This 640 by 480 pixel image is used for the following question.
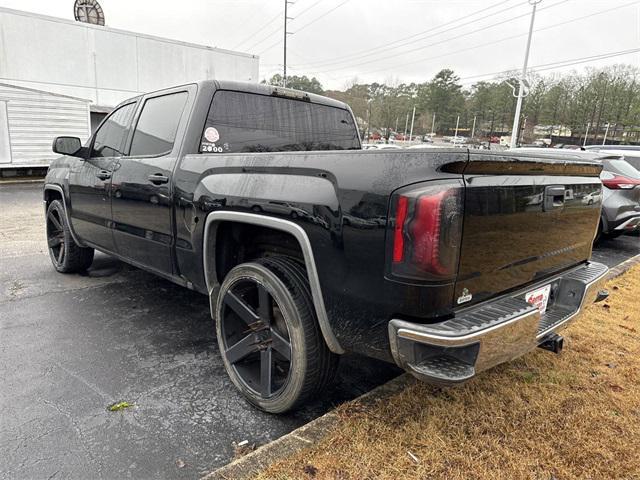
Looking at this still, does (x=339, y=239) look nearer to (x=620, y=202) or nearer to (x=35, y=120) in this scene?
(x=620, y=202)

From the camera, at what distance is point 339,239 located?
6.41 feet

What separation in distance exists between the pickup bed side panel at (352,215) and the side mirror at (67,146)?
8.81 feet

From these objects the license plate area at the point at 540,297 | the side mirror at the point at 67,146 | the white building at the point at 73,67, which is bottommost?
the license plate area at the point at 540,297

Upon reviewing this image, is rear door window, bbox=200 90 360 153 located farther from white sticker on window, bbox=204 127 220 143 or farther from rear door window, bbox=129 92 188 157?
rear door window, bbox=129 92 188 157

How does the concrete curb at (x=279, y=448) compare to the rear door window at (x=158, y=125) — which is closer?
the concrete curb at (x=279, y=448)

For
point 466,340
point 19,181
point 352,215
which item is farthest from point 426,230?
point 19,181

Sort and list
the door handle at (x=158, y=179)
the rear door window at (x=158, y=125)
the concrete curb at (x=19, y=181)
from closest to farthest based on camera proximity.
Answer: the door handle at (x=158, y=179)
the rear door window at (x=158, y=125)
the concrete curb at (x=19, y=181)

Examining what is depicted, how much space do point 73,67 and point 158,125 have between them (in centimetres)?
1972

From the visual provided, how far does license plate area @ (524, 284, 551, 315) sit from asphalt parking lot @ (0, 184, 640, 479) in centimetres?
116

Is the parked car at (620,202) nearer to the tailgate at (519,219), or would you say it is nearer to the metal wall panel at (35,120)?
the tailgate at (519,219)

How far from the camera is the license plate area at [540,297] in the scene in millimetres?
2273

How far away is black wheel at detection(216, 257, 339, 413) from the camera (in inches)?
87.5

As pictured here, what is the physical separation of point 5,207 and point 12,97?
7.30 metres

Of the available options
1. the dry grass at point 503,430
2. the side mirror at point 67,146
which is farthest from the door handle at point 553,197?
the side mirror at point 67,146
